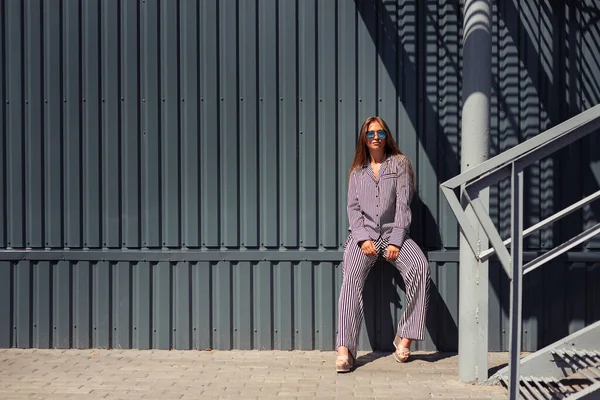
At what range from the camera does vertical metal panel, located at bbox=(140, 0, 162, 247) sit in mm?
6980

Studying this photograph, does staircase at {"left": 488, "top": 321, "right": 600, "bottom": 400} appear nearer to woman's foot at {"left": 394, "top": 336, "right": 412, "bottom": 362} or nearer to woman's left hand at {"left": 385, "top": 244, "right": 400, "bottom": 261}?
woman's foot at {"left": 394, "top": 336, "right": 412, "bottom": 362}

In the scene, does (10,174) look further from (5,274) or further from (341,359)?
(341,359)

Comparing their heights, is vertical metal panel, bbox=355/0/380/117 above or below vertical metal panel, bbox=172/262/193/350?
above

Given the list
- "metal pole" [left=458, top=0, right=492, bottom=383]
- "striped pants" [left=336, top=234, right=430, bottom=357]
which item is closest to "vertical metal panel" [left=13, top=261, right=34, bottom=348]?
"striped pants" [left=336, top=234, right=430, bottom=357]

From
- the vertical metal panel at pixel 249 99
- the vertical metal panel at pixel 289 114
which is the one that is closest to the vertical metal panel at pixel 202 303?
the vertical metal panel at pixel 249 99

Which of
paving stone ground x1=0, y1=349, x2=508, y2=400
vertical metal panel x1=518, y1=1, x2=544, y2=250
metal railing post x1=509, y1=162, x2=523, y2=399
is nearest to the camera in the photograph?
metal railing post x1=509, y1=162, x2=523, y2=399

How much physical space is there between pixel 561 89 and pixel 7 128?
515cm

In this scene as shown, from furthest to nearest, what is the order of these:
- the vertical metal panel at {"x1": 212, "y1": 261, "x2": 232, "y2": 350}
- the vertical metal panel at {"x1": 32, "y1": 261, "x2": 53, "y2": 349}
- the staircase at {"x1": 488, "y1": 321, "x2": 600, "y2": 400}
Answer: the vertical metal panel at {"x1": 32, "y1": 261, "x2": 53, "y2": 349} < the vertical metal panel at {"x1": 212, "y1": 261, "x2": 232, "y2": 350} < the staircase at {"x1": 488, "y1": 321, "x2": 600, "y2": 400}

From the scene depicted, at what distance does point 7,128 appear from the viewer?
23.3 feet

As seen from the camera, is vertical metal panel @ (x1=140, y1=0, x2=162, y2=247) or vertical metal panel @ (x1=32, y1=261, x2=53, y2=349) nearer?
vertical metal panel @ (x1=140, y1=0, x2=162, y2=247)

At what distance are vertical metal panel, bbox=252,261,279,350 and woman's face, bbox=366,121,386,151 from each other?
4.75ft

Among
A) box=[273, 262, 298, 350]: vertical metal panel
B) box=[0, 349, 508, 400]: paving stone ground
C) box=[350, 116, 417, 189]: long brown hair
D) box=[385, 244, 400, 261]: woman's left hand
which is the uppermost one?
box=[350, 116, 417, 189]: long brown hair

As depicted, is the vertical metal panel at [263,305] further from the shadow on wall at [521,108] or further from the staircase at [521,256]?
the staircase at [521,256]

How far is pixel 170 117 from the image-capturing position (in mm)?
6988
